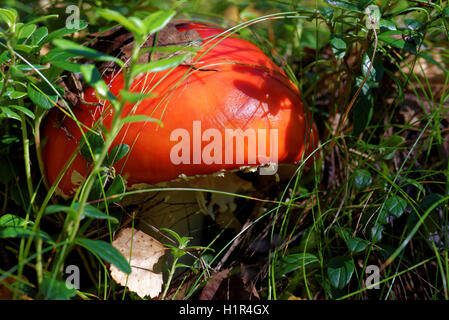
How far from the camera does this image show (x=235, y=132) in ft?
3.90

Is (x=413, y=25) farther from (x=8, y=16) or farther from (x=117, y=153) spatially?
(x=8, y=16)

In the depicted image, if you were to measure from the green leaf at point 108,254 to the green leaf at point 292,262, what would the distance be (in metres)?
0.51

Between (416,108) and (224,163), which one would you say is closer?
(224,163)

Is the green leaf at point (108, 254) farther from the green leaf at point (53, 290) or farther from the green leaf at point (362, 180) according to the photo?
the green leaf at point (362, 180)

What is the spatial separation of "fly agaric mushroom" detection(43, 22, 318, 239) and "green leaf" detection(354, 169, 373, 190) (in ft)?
0.70

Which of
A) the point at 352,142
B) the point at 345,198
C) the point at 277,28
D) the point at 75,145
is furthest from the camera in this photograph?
the point at 277,28

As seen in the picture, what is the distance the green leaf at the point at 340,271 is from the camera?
1151mm

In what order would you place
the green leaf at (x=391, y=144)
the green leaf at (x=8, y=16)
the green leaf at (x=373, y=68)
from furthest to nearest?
the green leaf at (x=391, y=144)
the green leaf at (x=373, y=68)
the green leaf at (x=8, y=16)

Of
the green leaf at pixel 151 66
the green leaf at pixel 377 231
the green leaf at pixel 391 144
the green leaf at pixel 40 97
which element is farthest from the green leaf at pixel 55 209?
the green leaf at pixel 391 144

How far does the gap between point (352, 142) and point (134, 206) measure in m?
0.84

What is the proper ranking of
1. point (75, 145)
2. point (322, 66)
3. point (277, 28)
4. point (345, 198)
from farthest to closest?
point (277, 28), point (322, 66), point (345, 198), point (75, 145)

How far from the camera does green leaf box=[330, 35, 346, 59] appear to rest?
136 cm
